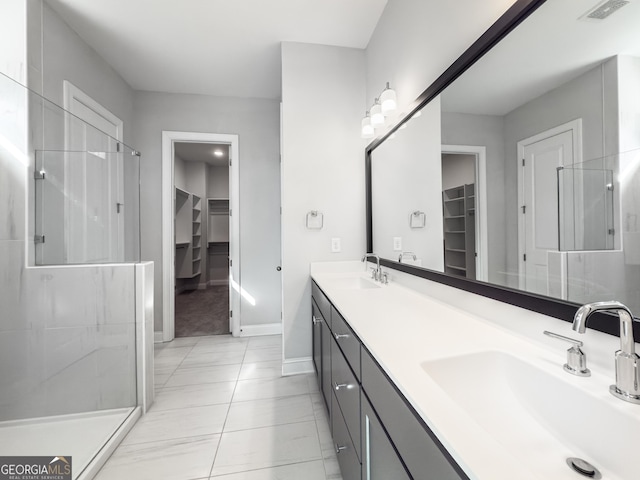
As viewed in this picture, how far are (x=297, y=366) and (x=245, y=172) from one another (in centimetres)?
222

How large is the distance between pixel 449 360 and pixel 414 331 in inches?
8.0

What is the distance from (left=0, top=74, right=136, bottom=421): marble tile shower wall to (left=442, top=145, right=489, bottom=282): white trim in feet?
6.89

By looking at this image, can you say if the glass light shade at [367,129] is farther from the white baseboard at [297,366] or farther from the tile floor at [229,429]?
the tile floor at [229,429]

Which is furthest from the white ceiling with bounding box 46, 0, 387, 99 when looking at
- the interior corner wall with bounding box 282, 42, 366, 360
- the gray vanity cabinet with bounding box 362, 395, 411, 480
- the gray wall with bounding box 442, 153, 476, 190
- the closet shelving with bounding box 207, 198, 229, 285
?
the closet shelving with bounding box 207, 198, 229, 285

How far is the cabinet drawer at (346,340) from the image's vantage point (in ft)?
3.06

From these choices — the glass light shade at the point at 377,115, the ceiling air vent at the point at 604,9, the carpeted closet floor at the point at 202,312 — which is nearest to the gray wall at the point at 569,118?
the ceiling air vent at the point at 604,9

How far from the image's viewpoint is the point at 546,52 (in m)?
0.79

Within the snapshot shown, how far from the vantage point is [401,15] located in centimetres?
169

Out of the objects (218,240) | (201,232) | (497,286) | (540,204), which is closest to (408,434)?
(497,286)

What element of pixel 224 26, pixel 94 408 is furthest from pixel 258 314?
pixel 224 26

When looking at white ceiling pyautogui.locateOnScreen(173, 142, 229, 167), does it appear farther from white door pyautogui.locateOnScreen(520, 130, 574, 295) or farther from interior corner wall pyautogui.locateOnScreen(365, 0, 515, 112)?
white door pyautogui.locateOnScreen(520, 130, 574, 295)

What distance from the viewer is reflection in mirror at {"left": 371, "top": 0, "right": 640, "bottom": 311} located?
0.61 meters

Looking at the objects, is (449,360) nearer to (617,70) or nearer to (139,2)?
(617,70)

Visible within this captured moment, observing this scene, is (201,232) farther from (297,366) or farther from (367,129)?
(367,129)
